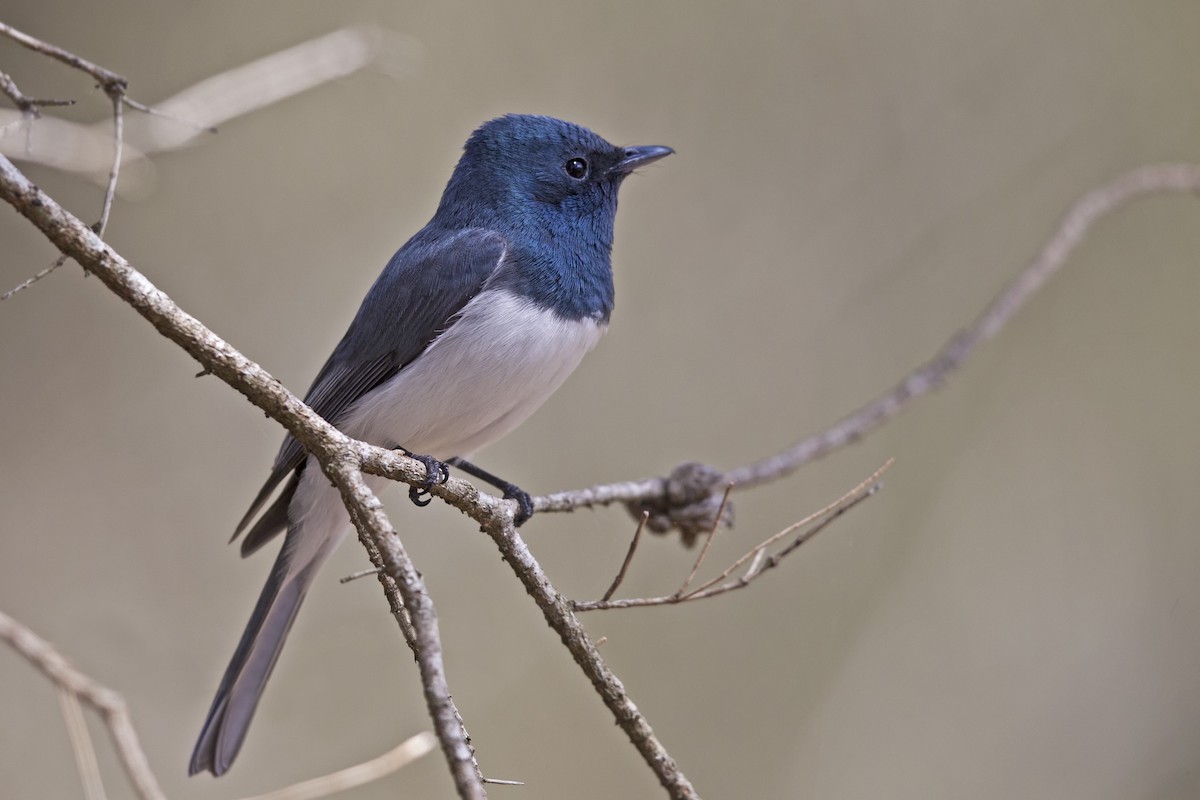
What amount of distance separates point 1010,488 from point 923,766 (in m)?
1.34

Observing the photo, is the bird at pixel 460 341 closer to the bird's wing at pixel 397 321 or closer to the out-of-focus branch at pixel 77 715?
the bird's wing at pixel 397 321

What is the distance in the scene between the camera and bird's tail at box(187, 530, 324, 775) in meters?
2.82

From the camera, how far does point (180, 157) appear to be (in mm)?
5309

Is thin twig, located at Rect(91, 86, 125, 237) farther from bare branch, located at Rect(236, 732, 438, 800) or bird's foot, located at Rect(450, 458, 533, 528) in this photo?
bird's foot, located at Rect(450, 458, 533, 528)

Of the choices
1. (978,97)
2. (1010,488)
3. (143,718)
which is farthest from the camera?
(978,97)

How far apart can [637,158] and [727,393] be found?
1879 mm

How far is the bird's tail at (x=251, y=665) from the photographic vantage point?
2.82 meters

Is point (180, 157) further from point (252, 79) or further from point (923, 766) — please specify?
point (923, 766)

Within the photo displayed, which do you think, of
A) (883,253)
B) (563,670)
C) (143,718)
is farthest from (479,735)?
(883,253)

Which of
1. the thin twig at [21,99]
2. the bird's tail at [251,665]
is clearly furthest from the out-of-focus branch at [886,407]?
the thin twig at [21,99]

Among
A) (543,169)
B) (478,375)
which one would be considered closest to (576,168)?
(543,169)

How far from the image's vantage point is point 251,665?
296 cm

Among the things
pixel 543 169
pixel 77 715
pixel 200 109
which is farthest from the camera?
pixel 543 169

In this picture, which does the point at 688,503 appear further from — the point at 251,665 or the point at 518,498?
the point at 251,665
